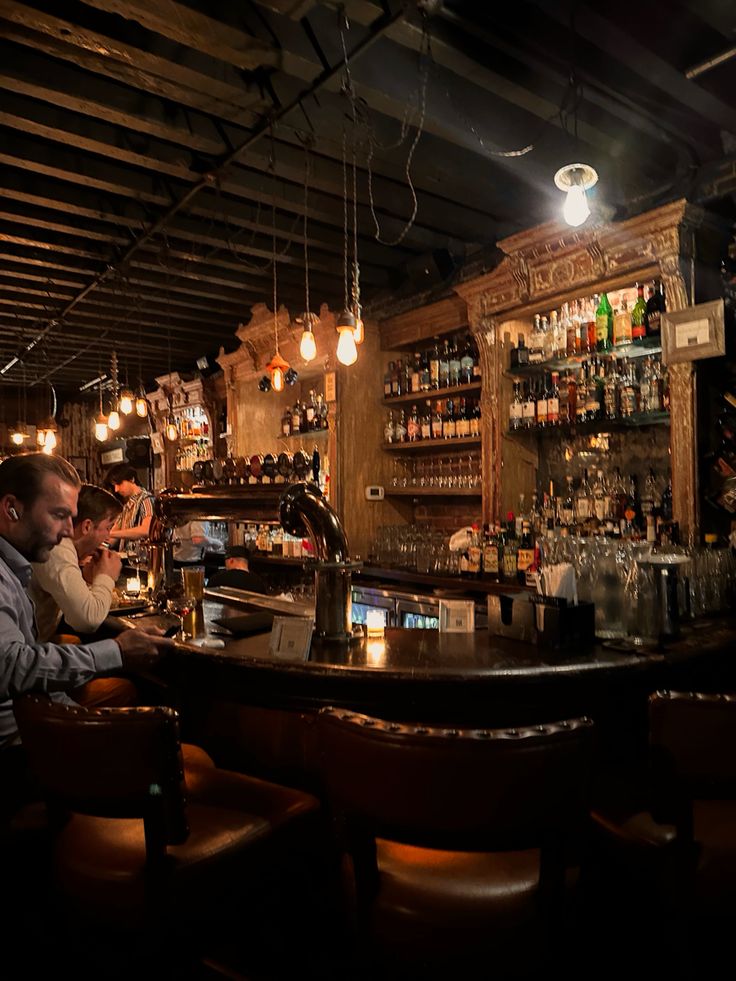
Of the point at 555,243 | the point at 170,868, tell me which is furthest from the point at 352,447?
the point at 170,868

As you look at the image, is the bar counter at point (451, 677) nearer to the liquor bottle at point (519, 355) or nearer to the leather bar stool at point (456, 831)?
the leather bar stool at point (456, 831)

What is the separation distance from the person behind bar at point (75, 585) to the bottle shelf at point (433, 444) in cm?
261

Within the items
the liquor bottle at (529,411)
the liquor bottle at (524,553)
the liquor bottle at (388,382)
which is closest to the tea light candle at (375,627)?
the liquor bottle at (524,553)

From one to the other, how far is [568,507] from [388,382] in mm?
1957

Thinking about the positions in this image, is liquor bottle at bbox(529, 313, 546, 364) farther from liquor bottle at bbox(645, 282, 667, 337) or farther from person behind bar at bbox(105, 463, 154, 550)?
person behind bar at bbox(105, 463, 154, 550)

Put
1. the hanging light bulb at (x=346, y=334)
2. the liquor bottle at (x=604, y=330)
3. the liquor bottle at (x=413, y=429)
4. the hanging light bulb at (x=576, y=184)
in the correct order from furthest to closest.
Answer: the liquor bottle at (x=413, y=429) < the liquor bottle at (x=604, y=330) < the hanging light bulb at (x=346, y=334) < the hanging light bulb at (x=576, y=184)

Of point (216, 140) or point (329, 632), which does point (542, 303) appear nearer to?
point (216, 140)

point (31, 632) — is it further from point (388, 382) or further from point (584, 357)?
point (388, 382)

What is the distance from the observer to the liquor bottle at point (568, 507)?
13.9ft

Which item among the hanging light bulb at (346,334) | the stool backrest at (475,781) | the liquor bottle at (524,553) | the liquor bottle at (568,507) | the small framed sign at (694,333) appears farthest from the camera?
the liquor bottle at (568,507)

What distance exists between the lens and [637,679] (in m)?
1.96

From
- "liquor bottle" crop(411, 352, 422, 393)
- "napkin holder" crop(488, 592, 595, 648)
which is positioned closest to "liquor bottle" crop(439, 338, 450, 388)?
"liquor bottle" crop(411, 352, 422, 393)

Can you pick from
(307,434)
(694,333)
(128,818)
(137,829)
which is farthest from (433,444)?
(128,818)

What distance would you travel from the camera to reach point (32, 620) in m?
2.13
